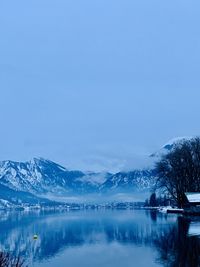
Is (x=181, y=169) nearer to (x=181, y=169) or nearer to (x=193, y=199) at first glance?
(x=181, y=169)

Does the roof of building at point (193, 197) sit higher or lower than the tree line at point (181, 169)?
lower

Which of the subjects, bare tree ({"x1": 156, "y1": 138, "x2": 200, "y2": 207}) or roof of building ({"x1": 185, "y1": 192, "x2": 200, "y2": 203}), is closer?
roof of building ({"x1": 185, "y1": 192, "x2": 200, "y2": 203})

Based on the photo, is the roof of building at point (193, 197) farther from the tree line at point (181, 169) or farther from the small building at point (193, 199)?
the tree line at point (181, 169)

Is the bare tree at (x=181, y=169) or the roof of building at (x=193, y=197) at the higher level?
the bare tree at (x=181, y=169)

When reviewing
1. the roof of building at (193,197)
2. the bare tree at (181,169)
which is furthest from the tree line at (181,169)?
the roof of building at (193,197)

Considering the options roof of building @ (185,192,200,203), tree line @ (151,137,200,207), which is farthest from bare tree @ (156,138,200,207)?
roof of building @ (185,192,200,203)

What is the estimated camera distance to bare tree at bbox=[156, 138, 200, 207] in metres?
99.1

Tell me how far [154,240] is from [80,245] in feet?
20.8

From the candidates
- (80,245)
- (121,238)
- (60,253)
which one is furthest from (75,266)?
(121,238)

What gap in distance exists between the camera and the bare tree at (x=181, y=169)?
9912 cm

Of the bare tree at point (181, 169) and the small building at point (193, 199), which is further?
the bare tree at point (181, 169)

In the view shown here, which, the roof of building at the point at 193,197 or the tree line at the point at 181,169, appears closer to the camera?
the roof of building at the point at 193,197

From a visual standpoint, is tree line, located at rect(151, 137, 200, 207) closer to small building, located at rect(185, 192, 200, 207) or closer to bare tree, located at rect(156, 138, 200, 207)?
bare tree, located at rect(156, 138, 200, 207)

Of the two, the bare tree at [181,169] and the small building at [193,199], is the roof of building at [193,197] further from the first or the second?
the bare tree at [181,169]
